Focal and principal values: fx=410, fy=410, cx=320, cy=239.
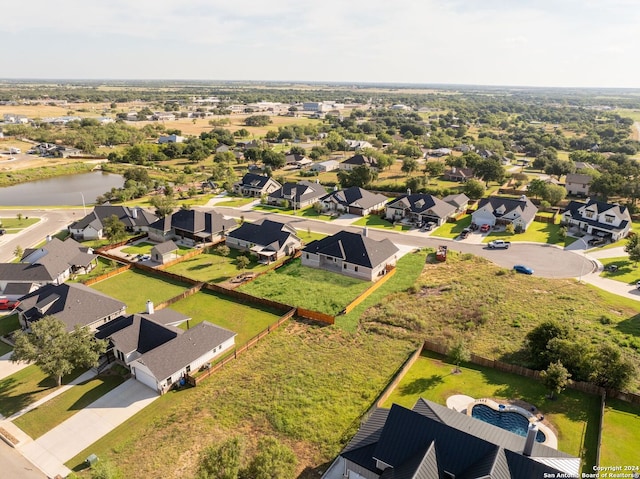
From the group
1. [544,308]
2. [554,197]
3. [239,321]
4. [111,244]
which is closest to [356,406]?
[239,321]

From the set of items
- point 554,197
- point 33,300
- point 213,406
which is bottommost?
point 213,406

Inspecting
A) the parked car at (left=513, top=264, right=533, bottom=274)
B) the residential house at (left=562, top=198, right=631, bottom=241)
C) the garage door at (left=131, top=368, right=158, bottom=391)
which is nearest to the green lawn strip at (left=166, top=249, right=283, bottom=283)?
the garage door at (left=131, top=368, right=158, bottom=391)

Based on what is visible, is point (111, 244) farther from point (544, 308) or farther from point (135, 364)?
point (544, 308)

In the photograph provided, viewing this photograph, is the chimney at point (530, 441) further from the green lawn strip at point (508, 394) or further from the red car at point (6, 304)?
the red car at point (6, 304)

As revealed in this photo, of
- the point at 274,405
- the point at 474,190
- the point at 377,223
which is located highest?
the point at 474,190

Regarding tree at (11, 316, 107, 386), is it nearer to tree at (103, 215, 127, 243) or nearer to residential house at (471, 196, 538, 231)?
tree at (103, 215, 127, 243)

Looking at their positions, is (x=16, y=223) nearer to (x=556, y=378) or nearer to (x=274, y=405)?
(x=274, y=405)

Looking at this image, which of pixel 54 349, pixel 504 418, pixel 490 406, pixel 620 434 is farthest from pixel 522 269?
pixel 54 349
